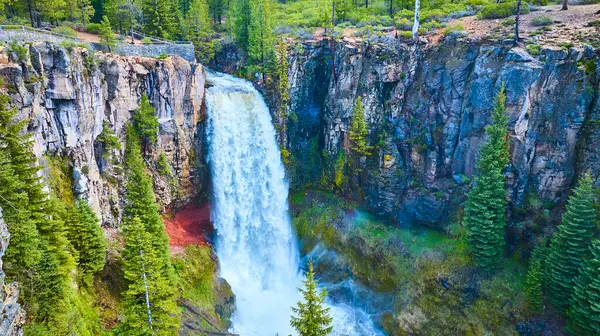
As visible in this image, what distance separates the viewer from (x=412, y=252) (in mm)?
39719

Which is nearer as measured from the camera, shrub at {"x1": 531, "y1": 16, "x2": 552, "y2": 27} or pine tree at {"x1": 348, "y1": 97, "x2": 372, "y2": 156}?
shrub at {"x1": 531, "y1": 16, "x2": 552, "y2": 27}

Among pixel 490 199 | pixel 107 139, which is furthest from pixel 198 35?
pixel 490 199

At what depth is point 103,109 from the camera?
32.4 m

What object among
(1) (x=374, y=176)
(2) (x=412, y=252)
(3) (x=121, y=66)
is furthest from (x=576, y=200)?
(3) (x=121, y=66)

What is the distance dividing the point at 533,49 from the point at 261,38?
87.7 ft

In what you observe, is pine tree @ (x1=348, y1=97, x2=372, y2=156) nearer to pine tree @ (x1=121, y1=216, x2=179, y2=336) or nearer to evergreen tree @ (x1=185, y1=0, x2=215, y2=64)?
evergreen tree @ (x1=185, y1=0, x2=215, y2=64)

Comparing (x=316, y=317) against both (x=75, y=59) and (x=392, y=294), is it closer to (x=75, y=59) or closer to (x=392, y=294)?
(x=392, y=294)

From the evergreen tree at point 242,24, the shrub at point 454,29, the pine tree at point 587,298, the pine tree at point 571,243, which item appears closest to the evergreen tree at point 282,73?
the evergreen tree at point 242,24

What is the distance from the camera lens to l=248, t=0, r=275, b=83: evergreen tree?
4458 centimetres

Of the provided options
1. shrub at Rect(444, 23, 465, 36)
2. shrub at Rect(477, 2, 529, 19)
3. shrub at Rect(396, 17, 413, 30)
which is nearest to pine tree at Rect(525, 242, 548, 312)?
shrub at Rect(444, 23, 465, 36)

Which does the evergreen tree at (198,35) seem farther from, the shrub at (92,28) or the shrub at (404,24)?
the shrub at (404,24)

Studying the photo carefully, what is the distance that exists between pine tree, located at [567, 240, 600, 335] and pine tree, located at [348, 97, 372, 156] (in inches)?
816

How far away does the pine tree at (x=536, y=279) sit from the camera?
31078mm

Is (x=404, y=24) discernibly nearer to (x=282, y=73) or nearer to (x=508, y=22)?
(x=508, y=22)
